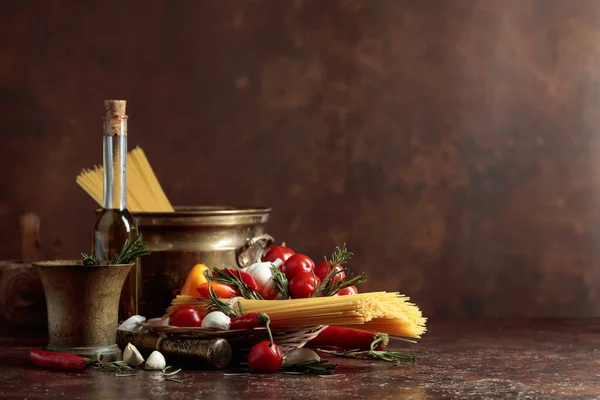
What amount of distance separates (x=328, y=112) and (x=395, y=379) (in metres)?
0.93

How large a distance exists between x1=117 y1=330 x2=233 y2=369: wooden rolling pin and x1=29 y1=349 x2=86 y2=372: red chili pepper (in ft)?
0.41

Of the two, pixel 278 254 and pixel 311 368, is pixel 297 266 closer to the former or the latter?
pixel 278 254

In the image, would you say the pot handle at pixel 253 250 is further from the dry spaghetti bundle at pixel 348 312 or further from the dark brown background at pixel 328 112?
the dark brown background at pixel 328 112

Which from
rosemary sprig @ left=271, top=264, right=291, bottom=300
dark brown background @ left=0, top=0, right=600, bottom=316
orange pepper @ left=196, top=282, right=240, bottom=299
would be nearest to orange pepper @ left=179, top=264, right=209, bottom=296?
orange pepper @ left=196, top=282, right=240, bottom=299

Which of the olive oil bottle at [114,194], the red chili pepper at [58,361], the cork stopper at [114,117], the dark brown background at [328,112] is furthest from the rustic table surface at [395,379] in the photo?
the dark brown background at [328,112]

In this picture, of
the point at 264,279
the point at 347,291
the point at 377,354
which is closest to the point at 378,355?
the point at 377,354

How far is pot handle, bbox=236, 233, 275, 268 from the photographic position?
164 centimetres

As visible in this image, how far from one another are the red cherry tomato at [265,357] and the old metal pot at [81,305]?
23 cm

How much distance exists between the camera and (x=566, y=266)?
209 centimetres

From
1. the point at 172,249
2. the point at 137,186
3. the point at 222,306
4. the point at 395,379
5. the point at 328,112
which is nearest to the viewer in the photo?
the point at 395,379

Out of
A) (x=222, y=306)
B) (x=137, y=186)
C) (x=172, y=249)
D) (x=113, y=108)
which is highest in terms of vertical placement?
(x=113, y=108)

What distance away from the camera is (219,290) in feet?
4.64

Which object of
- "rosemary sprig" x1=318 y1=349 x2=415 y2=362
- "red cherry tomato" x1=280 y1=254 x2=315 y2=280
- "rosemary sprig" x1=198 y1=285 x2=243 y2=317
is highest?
"red cherry tomato" x1=280 y1=254 x2=315 y2=280

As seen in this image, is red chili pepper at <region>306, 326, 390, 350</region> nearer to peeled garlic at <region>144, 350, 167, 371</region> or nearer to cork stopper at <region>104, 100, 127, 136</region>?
peeled garlic at <region>144, 350, 167, 371</region>
